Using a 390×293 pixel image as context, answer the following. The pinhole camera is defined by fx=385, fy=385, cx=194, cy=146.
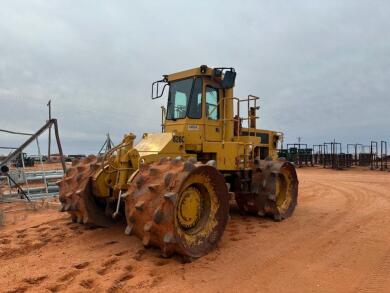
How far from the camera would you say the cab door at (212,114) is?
8.16 metres

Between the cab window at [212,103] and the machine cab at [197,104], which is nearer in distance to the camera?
the machine cab at [197,104]

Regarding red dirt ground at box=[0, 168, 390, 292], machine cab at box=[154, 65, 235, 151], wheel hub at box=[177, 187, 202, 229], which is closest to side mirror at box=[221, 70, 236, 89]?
machine cab at box=[154, 65, 235, 151]

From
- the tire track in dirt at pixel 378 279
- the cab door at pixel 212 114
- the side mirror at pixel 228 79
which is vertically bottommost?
the tire track in dirt at pixel 378 279

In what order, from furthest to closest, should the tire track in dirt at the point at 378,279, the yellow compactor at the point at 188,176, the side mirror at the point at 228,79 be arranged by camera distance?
1. the side mirror at the point at 228,79
2. the yellow compactor at the point at 188,176
3. the tire track in dirt at the point at 378,279

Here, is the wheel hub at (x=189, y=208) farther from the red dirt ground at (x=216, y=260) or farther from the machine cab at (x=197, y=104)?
the machine cab at (x=197, y=104)

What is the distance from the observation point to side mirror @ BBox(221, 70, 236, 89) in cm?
811

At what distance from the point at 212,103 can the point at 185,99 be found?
24.0 inches

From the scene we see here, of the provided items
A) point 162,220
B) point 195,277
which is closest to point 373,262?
point 195,277

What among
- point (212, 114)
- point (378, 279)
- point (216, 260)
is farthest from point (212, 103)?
point (378, 279)

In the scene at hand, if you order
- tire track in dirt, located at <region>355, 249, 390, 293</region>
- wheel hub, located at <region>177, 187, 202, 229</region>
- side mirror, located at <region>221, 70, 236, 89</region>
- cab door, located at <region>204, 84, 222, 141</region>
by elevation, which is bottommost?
tire track in dirt, located at <region>355, 249, 390, 293</region>

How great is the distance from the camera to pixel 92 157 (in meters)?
7.84

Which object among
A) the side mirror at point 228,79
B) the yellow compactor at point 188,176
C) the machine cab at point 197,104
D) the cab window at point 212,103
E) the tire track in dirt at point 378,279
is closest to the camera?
the tire track in dirt at point 378,279

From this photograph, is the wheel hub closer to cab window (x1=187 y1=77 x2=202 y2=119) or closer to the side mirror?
cab window (x1=187 y1=77 x2=202 y2=119)

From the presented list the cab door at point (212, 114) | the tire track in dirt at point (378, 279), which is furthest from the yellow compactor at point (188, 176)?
the tire track in dirt at point (378, 279)
